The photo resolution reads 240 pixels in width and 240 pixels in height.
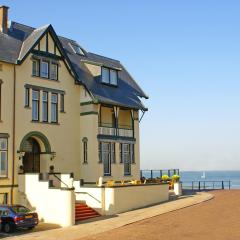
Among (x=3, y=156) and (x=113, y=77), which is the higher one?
(x=113, y=77)

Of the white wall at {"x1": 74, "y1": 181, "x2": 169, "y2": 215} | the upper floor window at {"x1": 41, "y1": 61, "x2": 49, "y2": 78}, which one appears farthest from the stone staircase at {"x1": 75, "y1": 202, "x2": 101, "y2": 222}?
the upper floor window at {"x1": 41, "y1": 61, "x2": 49, "y2": 78}

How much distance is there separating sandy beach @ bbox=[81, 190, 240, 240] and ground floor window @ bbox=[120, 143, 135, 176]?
8877 mm

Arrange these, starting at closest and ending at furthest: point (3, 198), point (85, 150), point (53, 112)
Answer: point (3, 198), point (53, 112), point (85, 150)

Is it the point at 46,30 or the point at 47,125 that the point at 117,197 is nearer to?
the point at 47,125

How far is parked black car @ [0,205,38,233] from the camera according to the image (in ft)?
81.6

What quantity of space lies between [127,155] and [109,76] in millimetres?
6920

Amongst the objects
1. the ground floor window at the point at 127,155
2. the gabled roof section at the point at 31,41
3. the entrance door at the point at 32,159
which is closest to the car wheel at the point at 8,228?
the entrance door at the point at 32,159

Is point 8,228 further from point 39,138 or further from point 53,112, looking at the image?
point 53,112

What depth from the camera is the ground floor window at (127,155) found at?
39094 millimetres

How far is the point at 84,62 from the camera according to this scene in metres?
40.0

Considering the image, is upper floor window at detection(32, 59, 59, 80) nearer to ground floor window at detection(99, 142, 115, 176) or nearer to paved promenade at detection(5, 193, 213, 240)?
ground floor window at detection(99, 142, 115, 176)

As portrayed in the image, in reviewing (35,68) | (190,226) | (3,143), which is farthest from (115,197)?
(35,68)

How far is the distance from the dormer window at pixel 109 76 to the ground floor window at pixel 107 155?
5.54m

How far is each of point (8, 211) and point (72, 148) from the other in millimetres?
11597
